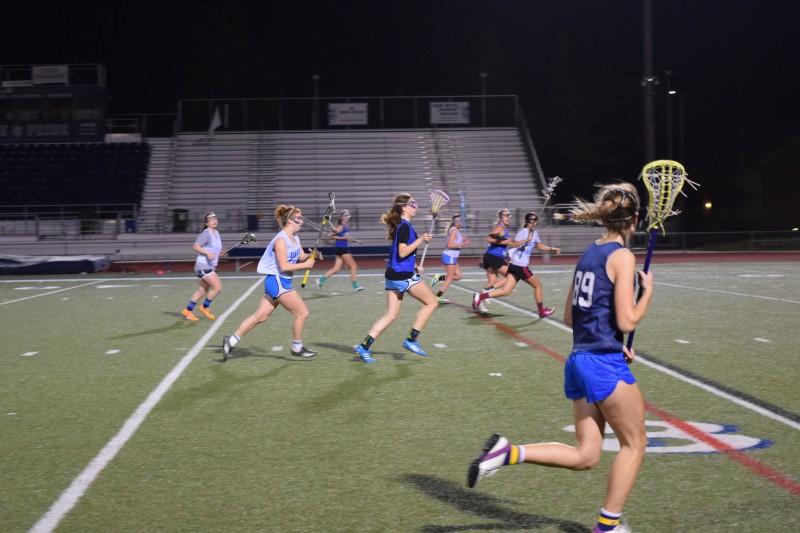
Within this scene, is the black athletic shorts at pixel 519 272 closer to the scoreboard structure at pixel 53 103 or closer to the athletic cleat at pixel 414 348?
the athletic cleat at pixel 414 348

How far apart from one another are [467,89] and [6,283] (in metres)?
48.3

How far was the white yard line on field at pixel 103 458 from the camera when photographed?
4266mm

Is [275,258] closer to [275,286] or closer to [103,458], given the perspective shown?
[275,286]

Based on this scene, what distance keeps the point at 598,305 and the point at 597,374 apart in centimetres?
33

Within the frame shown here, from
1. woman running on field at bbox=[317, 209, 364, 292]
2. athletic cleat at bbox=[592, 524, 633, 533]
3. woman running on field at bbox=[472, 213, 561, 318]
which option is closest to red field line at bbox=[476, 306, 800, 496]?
athletic cleat at bbox=[592, 524, 633, 533]

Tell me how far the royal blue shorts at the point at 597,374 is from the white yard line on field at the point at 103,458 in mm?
2775

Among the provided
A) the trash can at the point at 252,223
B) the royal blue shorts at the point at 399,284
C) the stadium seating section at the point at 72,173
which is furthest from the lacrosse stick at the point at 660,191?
the stadium seating section at the point at 72,173

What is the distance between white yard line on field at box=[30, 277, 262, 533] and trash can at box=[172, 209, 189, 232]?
2465 cm

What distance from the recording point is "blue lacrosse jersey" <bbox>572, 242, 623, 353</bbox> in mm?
3801

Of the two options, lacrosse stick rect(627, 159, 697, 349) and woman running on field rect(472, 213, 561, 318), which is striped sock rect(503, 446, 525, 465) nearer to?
lacrosse stick rect(627, 159, 697, 349)

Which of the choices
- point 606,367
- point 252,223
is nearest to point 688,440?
point 606,367

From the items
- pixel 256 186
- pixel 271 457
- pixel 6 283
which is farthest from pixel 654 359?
pixel 256 186

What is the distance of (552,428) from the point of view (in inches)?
234

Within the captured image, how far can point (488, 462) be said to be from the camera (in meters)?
3.91
